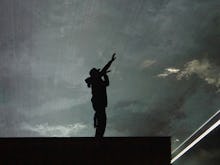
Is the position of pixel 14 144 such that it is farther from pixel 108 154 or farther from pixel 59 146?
pixel 108 154

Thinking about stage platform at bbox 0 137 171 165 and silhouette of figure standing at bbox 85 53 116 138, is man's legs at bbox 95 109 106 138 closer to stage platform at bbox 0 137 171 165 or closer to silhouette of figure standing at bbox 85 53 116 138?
silhouette of figure standing at bbox 85 53 116 138

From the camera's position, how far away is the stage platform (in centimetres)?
1194

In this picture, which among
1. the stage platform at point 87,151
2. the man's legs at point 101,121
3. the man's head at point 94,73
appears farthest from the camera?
the man's head at point 94,73

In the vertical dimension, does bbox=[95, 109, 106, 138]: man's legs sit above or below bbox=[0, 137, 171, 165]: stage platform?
above

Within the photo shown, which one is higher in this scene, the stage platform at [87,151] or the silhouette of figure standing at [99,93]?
the silhouette of figure standing at [99,93]

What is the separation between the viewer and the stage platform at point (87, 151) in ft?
39.2

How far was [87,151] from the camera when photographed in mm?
12148

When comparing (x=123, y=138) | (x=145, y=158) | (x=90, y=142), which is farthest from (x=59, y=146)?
(x=145, y=158)

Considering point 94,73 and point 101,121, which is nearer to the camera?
point 101,121

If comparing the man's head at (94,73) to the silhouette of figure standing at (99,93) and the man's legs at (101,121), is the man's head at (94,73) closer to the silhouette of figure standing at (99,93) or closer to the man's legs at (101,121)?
the silhouette of figure standing at (99,93)

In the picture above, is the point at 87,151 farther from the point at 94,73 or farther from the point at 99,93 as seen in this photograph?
the point at 94,73

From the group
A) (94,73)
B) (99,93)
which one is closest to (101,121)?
(99,93)

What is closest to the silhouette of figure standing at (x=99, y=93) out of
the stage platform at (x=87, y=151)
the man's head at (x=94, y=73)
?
the man's head at (x=94, y=73)

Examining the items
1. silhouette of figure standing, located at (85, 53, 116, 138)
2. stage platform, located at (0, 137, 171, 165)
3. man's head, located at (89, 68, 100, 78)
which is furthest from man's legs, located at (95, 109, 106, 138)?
man's head, located at (89, 68, 100, 78)
